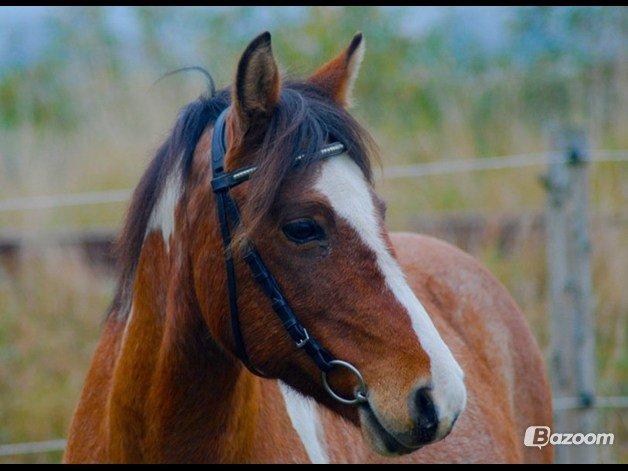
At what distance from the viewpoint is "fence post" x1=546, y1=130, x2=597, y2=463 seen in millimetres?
A: 4805

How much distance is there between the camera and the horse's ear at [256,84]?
7.04ft

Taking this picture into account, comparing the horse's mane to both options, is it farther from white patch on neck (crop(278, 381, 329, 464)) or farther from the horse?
white patch on neck (crop(278, 381, 329, 464))

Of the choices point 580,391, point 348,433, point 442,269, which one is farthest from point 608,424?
point 348,433

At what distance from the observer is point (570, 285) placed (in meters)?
4.86

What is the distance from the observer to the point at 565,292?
486 centimetres

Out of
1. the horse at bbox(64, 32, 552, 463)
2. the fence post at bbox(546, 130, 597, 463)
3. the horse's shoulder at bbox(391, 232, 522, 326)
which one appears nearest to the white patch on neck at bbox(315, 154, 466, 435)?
the horse at bbox(64, 32, 552, 463)

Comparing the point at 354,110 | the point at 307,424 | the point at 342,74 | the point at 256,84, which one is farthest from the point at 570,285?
the point at 354,110

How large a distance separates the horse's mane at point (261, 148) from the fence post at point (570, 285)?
2.81m

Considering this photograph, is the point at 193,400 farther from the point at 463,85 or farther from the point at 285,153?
the point at 463,85

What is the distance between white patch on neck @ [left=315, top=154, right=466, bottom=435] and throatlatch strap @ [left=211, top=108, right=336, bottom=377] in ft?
0.28

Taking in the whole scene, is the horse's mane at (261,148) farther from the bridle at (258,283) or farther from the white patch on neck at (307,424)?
the white patch on neck at (307,424)

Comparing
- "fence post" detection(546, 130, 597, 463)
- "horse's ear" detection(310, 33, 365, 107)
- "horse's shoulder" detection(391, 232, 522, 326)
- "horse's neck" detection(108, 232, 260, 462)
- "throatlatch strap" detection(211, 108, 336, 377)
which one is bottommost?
"fence post" detection(546, 130, 597, 463)

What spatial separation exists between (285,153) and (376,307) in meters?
0.44

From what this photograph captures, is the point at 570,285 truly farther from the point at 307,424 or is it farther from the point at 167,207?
the point at 167,207
